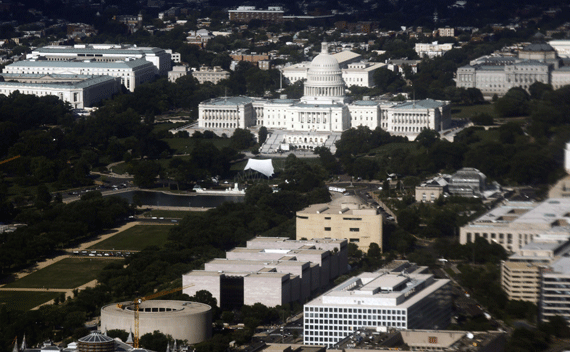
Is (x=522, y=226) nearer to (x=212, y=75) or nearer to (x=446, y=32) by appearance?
(x=212, y=75)

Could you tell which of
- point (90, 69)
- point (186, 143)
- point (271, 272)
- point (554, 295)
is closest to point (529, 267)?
point (554, 295)

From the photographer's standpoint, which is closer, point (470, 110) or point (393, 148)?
point (393, 148)

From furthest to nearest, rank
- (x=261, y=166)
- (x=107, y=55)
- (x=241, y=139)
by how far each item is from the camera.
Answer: (x=107, y=55), (x=241, y=139), (x=261, y=166)

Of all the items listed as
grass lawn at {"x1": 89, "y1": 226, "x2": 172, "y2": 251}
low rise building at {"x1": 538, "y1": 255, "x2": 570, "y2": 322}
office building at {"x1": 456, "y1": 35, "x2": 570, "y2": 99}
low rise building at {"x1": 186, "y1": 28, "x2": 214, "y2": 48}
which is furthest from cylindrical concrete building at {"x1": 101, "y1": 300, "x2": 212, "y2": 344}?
low rise building at {"x1": 186, "y1": 28, "x2": 214, "y2": 48}

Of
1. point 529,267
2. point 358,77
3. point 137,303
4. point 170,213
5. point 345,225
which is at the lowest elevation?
point 170,213

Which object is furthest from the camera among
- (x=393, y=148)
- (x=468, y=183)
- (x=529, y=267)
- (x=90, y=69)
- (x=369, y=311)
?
(x=90, y=69)

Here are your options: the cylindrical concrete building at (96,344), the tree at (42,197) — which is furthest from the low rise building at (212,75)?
the cylindrical concrete building at (96,344)

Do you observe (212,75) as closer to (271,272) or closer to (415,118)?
(415,118)

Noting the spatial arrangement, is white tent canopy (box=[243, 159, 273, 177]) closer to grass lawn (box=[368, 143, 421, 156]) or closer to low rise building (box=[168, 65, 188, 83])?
grass lawn (box=[368, 143, 421, 156])

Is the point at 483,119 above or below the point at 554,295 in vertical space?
above

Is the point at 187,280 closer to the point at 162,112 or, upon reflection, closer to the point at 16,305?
the point at 16,305
